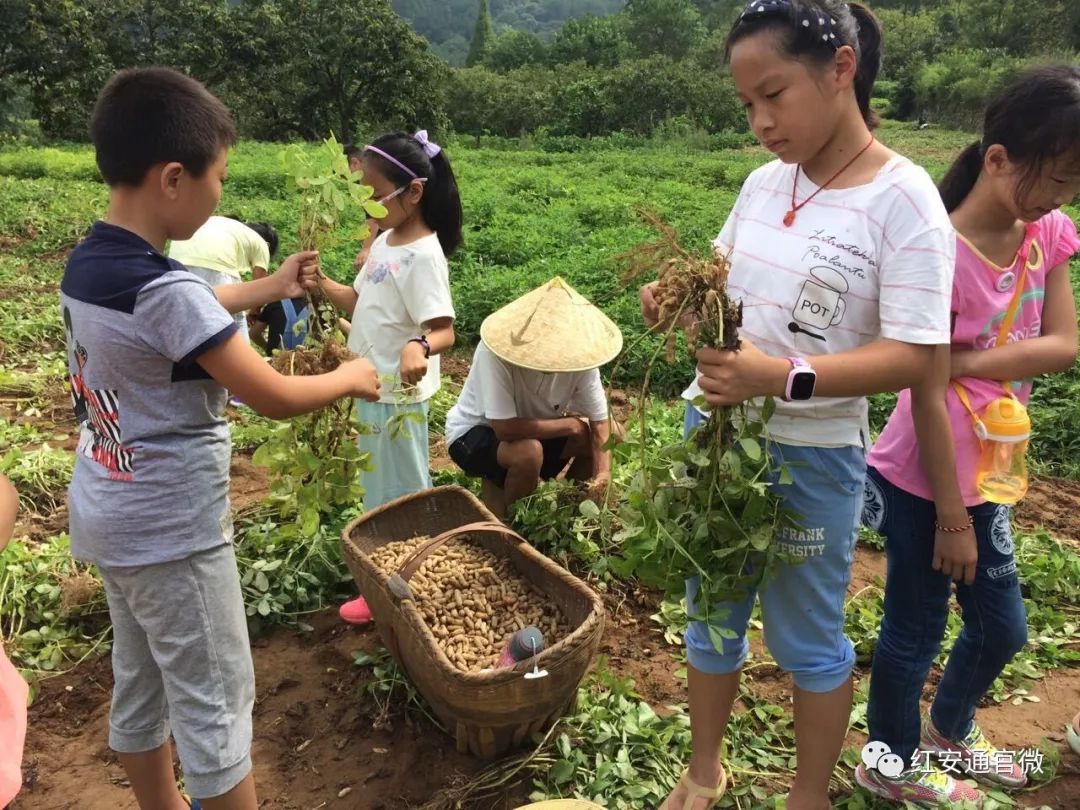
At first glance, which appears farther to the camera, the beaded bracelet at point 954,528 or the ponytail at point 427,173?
the ponytail at point 427,173

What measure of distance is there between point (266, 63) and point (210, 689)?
3216 cm

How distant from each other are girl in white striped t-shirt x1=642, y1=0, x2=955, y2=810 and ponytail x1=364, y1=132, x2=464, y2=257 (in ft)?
4.60

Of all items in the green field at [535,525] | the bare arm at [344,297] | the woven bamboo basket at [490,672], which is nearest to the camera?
the woven bamboo basket at [490,672]

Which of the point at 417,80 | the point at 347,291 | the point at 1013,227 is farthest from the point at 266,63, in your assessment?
the point at 1013,227

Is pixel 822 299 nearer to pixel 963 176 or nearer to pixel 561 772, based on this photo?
pixel 963 176

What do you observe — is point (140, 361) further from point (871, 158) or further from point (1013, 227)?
point (1013, 227)

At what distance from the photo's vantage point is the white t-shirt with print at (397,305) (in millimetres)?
2844

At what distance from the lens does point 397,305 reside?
291cm

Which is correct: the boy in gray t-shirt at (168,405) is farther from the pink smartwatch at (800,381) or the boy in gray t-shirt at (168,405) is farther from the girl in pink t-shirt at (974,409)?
the girl in pink t-shirt at (974,409)

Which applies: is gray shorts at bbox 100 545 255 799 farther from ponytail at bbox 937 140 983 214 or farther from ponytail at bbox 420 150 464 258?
ponytail at bbox 937 140 983 214

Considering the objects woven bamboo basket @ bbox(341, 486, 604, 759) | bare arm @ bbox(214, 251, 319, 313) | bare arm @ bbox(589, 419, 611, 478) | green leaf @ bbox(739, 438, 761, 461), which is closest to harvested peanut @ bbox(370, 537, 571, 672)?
woven bamboo basket @ bbox(341, 486, 604, 759)

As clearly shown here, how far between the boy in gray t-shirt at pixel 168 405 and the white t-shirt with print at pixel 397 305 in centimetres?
100

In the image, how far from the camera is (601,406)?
11.1 feet

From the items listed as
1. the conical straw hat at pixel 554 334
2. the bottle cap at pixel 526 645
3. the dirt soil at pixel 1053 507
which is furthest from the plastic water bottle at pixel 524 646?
the dirt soil at pixel 1053 507
